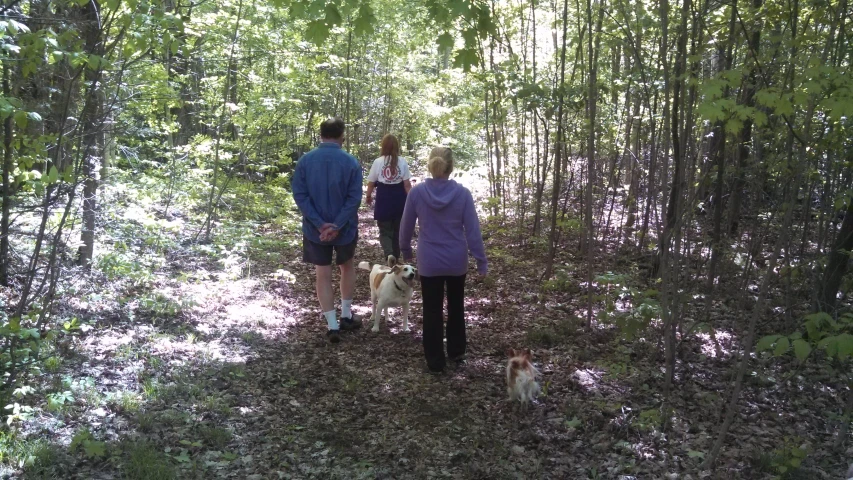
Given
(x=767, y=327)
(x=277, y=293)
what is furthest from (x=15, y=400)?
(x=767, y=327)

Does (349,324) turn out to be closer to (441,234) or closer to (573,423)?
(441,234)

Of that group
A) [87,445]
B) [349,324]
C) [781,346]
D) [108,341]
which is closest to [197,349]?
[108,341]

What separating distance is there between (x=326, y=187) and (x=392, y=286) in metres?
1.30

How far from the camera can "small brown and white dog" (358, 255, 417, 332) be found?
244 inches

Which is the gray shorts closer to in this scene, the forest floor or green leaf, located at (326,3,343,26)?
the forest floor

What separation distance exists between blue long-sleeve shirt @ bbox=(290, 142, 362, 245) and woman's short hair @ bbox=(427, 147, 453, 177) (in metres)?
1.07

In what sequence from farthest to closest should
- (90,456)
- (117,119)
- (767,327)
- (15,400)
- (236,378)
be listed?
1. (117,119)
2. (767,327)
3. (236,378)
4. (15,400)
5. (90,456)

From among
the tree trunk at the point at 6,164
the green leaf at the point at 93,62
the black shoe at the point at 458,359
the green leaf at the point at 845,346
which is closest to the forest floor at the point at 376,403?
the black shoe at the point at 458,359

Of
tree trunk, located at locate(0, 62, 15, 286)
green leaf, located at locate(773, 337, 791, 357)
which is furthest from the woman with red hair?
green leaf, located at locate(773, 337, 791, 357)

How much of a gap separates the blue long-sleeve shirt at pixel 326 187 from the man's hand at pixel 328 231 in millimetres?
37

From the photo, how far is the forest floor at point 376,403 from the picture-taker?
3.98 meters

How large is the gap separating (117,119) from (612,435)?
6220mm

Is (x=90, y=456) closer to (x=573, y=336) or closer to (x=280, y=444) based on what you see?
(x=280, y=444)

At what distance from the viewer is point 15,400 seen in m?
4.21
